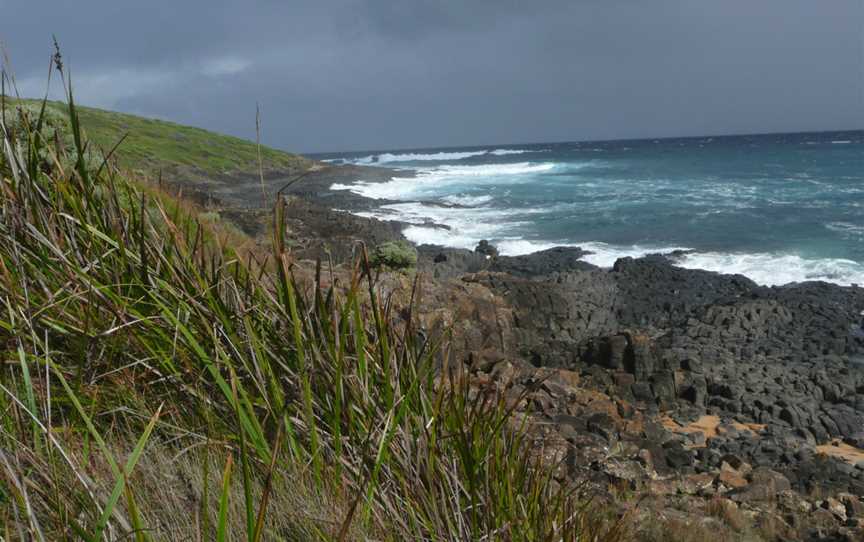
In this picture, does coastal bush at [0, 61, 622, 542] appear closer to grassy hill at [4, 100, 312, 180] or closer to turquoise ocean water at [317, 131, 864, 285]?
turquoise ocean water at [317, 131, 864, 285]

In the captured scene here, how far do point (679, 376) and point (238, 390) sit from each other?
11.7 m

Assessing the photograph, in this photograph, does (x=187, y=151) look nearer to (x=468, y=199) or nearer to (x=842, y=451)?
→ (x=468, y=199)

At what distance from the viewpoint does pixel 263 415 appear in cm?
199

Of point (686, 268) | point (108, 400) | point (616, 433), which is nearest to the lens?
point (108, 400)

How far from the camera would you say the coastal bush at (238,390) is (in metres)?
1.71

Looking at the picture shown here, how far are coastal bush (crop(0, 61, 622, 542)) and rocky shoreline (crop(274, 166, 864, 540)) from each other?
0.39 meters

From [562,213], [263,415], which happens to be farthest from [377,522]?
[562,213]

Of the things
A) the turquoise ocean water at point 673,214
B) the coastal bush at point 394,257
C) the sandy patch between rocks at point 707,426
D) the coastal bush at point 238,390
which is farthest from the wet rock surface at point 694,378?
the turquoise ocean water at point 673,214

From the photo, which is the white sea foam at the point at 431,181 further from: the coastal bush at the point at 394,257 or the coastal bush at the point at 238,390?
the coastal bush at the point at 238,390

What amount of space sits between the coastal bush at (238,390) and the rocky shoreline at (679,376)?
0.39 meters

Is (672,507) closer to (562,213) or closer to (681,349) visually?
(681,349)

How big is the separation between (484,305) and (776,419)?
240 inches

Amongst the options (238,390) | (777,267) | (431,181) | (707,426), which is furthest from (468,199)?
(238,390)

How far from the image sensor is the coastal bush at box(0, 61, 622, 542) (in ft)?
5.62
